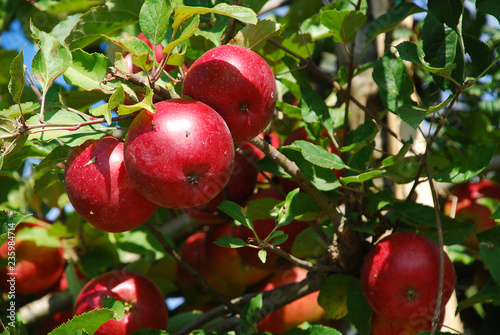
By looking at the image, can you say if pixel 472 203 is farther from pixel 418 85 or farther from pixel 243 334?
pixel 243 334

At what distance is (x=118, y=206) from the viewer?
977mm

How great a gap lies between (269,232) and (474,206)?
0.75 metres

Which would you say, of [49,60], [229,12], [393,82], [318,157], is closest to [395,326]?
[318,157]

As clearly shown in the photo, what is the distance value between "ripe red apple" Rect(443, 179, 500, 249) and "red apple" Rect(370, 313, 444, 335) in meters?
0.57

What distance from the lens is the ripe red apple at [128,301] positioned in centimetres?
121

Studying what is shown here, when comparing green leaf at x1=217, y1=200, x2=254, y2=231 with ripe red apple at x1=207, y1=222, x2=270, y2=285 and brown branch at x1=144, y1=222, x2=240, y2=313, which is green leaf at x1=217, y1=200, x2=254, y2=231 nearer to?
brown branch at x1=144, y1=222, x2=240, y2=313

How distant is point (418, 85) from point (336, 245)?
1.19 m

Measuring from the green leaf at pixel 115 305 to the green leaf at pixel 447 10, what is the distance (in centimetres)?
90

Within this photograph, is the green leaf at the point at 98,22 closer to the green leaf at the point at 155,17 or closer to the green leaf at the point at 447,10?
the green leaf at the point at 155,17

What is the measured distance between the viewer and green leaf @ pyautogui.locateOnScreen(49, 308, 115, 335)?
0.95m

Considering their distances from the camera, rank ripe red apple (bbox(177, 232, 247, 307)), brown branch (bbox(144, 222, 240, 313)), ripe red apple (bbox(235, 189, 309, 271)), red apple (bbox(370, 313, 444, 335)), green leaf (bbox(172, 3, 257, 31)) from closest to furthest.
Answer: green leaf (bbox(172, 3, 257, 31)) < red apple (bbox(370, 313, 444, 335)) < brown branch (bbox(144, 222, 240, 313)) < ripe red apple (bbox(235, 189, 309, 271)) < ripe red apple (bbox(177, 232, 247, 307))

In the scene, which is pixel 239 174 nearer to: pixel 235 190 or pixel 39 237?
pixel 235 190

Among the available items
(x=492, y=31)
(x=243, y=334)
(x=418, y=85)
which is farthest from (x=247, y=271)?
(x=492, y=31)

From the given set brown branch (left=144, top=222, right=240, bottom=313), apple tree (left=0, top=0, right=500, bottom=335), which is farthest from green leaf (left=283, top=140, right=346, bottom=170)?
brown branch (left=144, top=222, right=240, bottom=313)
